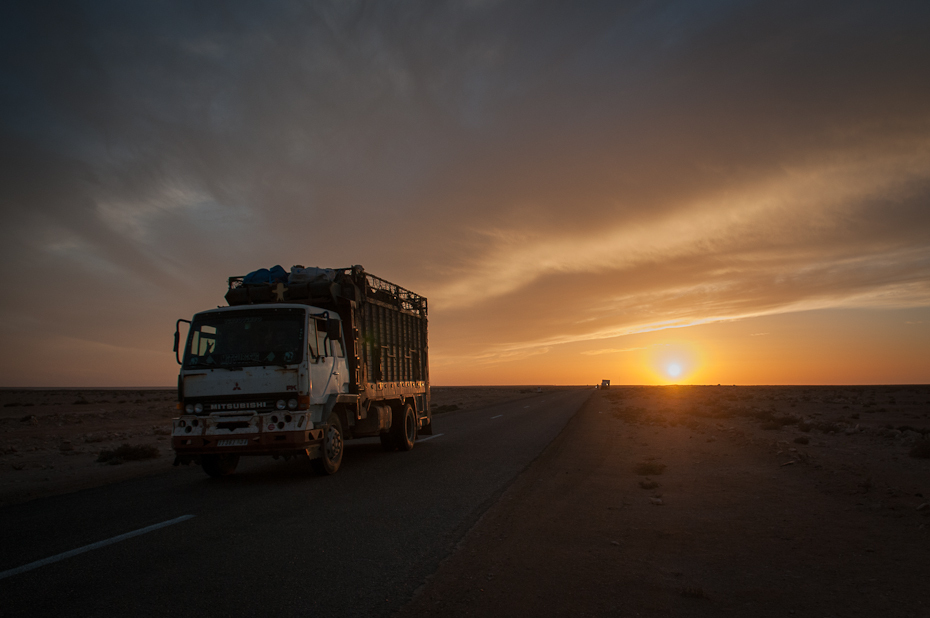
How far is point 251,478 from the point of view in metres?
10.2

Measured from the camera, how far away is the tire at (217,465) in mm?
9948

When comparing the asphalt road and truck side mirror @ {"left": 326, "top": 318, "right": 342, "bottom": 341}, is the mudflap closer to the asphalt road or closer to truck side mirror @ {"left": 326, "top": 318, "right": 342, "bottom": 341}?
the asphalt road

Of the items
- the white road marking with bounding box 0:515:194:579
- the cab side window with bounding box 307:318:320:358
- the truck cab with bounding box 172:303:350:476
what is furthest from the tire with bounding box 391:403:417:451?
the white road marking with bounding box 0:515:194:579

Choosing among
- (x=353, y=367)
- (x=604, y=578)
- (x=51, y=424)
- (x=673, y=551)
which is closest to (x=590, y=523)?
(x=673, y=551)

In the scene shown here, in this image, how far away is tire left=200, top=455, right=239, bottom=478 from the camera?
995cm

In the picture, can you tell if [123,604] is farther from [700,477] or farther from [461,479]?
[700,477]

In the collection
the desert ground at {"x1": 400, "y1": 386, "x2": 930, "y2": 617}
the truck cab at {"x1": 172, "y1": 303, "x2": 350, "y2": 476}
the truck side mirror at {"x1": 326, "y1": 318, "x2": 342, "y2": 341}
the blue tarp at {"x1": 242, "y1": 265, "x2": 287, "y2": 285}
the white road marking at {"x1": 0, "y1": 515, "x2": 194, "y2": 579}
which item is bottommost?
the desert ground at {"x1": 400, "y1": 386, "x2": 930, "y2": 617}

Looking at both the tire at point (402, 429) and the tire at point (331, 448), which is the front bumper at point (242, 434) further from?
the tire at point (402, 429)

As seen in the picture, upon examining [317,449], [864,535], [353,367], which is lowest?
[864,535]

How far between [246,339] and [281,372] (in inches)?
43.0

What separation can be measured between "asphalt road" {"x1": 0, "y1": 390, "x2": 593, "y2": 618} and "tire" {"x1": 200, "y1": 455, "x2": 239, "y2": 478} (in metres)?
0.21

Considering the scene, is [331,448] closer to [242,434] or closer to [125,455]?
[242,434]

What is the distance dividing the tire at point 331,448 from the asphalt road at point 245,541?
0.66 ft

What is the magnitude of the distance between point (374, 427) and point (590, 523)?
695cm
